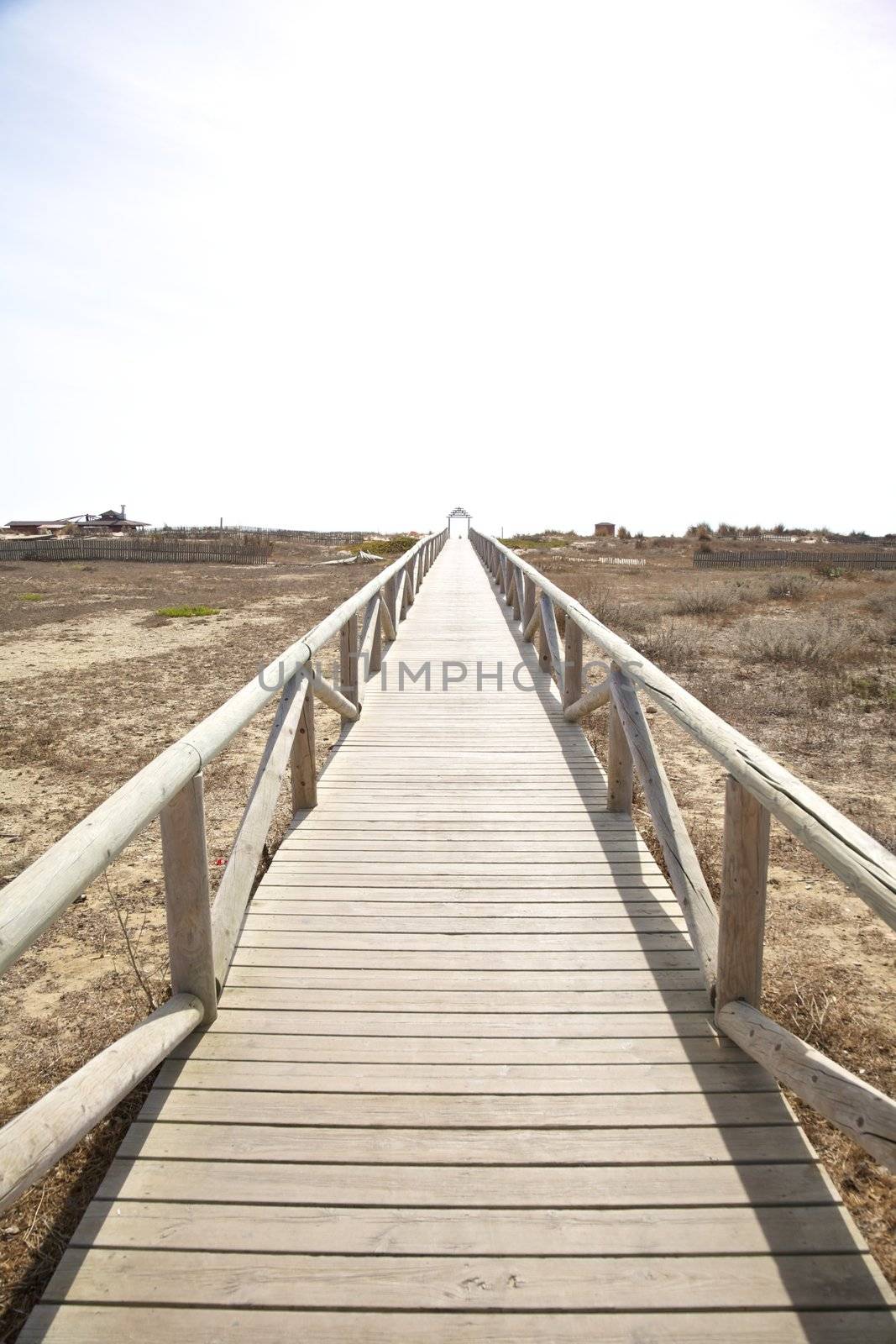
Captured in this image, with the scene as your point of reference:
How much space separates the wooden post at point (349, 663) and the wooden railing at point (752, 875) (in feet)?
8.71

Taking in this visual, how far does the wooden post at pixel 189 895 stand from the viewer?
2.22 m

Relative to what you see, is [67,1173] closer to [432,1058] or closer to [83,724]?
[432,1058]

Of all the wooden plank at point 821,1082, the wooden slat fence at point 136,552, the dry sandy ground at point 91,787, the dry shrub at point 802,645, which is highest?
the wooden slat fence at point 136,552

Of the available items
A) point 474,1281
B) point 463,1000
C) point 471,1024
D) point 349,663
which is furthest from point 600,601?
point 474,1281

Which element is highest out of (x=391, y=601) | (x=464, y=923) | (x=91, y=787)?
(x=391, y=601)

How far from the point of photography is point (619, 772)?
4125 millimetres

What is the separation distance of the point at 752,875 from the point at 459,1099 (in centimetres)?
104

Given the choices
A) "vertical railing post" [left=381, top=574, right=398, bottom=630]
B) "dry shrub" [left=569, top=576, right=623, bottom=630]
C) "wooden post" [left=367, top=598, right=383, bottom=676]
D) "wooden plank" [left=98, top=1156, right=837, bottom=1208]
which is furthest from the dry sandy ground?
"dry shrub" [left=569, top=576, right=623, bottom=630]

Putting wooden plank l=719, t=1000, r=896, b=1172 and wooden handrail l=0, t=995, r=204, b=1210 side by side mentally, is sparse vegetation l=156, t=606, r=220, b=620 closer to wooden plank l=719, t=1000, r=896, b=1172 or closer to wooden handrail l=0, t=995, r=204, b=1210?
wooden handrail l=0, t=995, r=204, b=1210

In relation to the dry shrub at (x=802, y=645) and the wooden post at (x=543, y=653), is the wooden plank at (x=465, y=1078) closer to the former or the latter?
the wooden post at (x=543, y=653)

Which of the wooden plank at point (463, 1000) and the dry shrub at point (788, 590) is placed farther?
the dry shrub at point (788, 590)

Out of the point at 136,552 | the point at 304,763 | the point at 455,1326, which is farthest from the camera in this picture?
the point at 136,552

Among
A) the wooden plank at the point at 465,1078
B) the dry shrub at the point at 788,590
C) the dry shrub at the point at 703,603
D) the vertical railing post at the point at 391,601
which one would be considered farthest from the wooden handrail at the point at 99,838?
the dry shrub at the point at 788,590

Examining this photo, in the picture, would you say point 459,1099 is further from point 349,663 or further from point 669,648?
point 669,648
